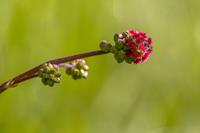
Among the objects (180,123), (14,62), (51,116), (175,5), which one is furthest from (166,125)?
(175,5)

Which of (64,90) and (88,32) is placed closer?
(64,90)

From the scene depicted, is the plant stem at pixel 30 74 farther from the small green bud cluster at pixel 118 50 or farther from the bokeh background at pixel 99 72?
the bokeh background at pixel 99 72

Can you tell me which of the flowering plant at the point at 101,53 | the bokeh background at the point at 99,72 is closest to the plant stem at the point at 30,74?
the flowering plant at the point at 101,53

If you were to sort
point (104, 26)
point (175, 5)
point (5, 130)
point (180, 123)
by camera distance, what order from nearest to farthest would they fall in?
point (5, 130) → point (180, 123) → point (104, 26) → point (175, 5)

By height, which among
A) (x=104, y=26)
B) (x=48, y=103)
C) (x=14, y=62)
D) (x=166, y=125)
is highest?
(x=104, y=26)

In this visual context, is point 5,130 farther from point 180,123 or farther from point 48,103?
point 180,123

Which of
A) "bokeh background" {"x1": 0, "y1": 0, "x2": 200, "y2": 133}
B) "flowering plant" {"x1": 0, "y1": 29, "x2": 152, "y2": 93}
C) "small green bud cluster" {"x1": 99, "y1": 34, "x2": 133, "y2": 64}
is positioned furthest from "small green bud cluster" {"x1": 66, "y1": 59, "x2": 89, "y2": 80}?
"bokeh background" {"x1": 0, "y1": 0, "x2": 200, "y2": 133}
